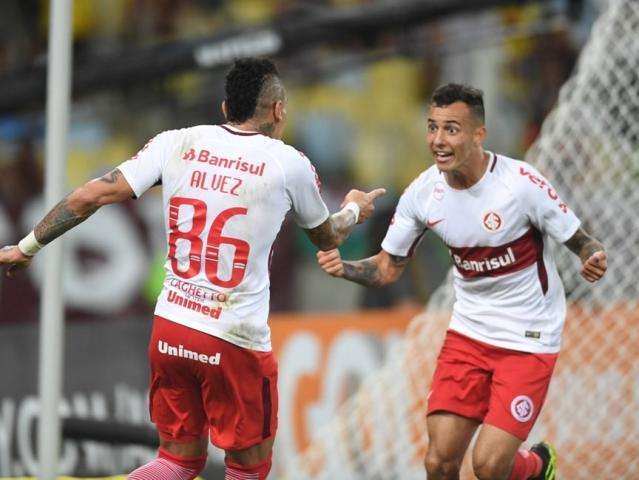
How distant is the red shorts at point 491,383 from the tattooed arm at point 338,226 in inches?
38.3

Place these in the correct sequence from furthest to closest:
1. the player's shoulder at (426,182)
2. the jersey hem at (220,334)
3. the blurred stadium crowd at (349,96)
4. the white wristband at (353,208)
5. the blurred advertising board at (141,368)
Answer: the blurred stadium crowd at (349,96) < the blurred advertising board at (141,368) < the player's shoulder at (426,182) < the white wristband at (353,208) < the jersey hem at (220,334)

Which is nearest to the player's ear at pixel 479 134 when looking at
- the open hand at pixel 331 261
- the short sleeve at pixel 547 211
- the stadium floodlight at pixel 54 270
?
the short sleeve at pixel 547 211

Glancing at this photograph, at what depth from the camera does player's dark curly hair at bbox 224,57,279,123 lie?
516 centimetres

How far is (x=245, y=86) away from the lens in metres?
5.16

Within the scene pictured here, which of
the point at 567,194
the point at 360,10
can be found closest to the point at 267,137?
the point at 567,194

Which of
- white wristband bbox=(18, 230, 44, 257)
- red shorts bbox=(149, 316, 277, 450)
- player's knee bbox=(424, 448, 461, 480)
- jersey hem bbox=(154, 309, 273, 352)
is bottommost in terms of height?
player's knee bbox=(424, 448, 461, 480)

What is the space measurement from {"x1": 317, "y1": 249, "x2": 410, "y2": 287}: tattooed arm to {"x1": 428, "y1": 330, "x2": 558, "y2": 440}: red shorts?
1.40ft

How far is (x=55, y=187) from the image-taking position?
582 centimetres

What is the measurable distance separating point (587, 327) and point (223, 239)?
3593mm

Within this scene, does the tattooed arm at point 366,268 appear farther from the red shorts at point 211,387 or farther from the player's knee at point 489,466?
the player's knee at point 489,466

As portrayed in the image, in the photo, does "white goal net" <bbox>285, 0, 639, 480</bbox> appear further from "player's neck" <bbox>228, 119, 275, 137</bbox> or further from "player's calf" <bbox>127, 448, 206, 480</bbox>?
"player's neck" <bbox>228, 119, 275, 137</bbox>

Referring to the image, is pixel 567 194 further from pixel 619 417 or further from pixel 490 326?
pixel 490 326

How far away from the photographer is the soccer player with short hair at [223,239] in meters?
5.08

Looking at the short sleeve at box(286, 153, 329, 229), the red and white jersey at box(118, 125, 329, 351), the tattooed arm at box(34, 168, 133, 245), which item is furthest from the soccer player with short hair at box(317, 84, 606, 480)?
the tattooed arm at box(34, 168, 133, 245)
